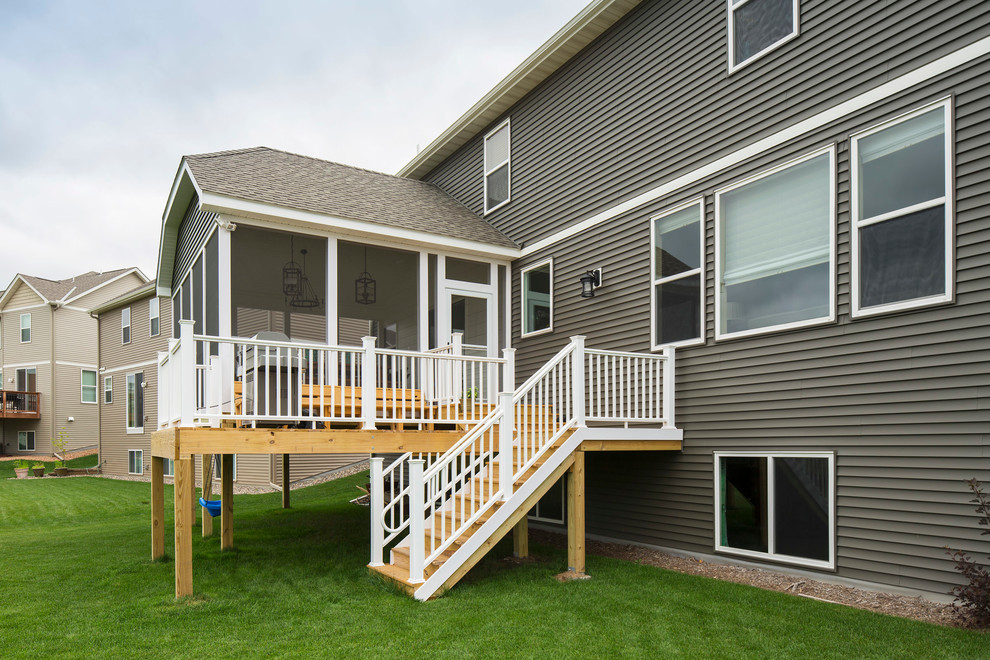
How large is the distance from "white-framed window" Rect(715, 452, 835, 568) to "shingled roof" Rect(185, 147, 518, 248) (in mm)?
4853

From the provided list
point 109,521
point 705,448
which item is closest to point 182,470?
point 705,448

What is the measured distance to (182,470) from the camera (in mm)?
5941

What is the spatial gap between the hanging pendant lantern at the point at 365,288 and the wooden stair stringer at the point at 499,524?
17.8 ft

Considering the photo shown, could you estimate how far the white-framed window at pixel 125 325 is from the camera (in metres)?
22.2

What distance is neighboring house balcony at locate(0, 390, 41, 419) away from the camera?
2661 centimetres

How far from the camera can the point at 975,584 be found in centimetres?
455

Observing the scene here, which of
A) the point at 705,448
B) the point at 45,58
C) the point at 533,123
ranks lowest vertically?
the point at 705,448

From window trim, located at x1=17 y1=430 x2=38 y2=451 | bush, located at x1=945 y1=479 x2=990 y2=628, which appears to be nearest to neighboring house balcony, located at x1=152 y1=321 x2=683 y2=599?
bush, located at x1=945 y1=479 x2=990 y2=628

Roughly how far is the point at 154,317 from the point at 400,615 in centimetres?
1858

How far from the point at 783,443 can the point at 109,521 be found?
39.2 ft

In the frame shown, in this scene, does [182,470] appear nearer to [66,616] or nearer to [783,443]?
[66,616]

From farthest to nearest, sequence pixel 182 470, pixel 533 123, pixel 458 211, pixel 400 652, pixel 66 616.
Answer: pixel 458 211, pixel 533 123, pixel 182 470, pixel 66 616, pixel 400 652

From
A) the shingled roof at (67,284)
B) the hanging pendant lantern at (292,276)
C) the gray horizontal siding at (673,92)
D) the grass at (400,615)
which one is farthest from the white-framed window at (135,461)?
the gray horizontal siding at (673,92)

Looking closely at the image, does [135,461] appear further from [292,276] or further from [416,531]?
[416,531]
